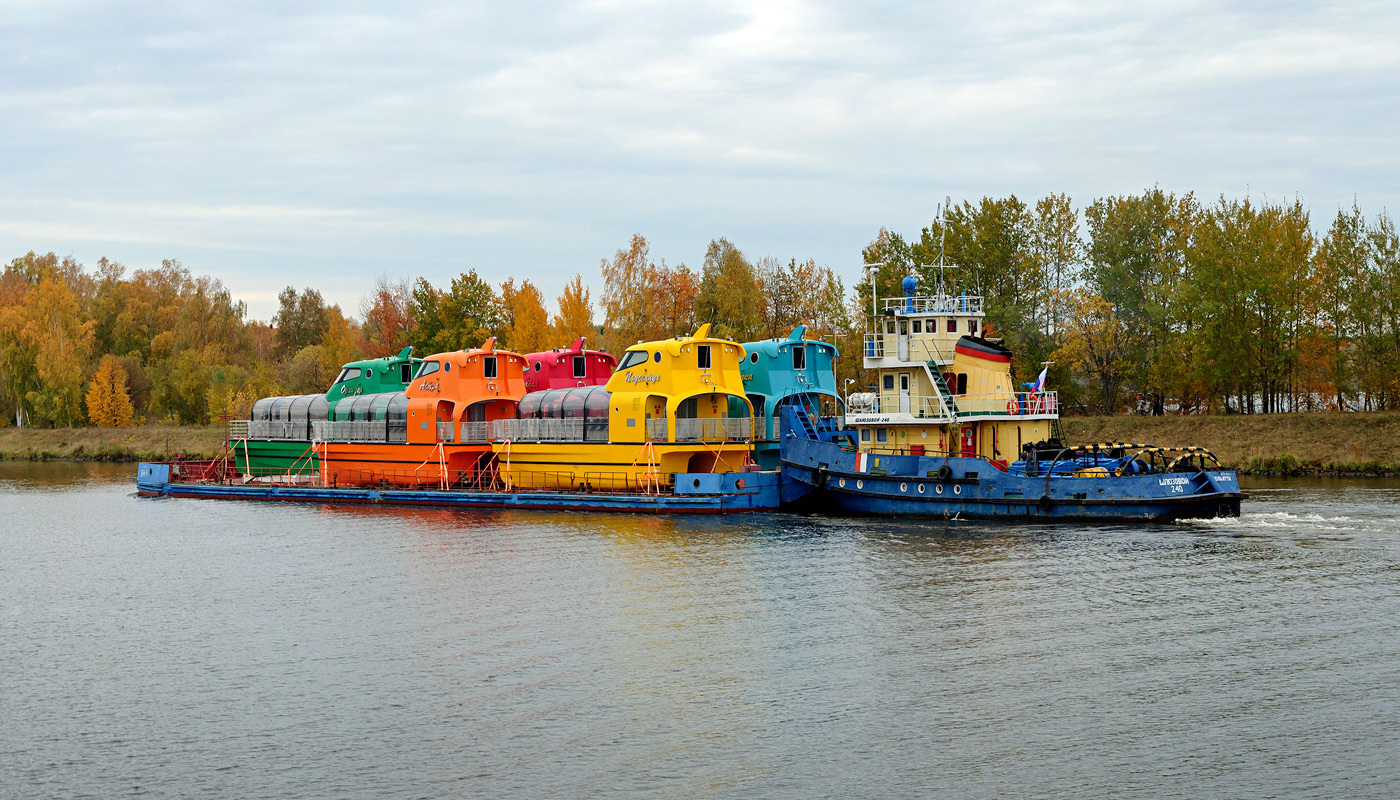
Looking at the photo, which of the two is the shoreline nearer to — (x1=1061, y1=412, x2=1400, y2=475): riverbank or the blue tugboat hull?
(x1=1061, y1=412, x2=1400, y2=475): riverbank

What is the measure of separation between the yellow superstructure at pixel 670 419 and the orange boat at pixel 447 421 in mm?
7071

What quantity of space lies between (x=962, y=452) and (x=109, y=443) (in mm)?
90667

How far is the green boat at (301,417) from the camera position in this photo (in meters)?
63.7

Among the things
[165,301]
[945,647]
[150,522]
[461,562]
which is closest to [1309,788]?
[945,647]

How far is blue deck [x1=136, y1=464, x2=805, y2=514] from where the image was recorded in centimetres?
4547

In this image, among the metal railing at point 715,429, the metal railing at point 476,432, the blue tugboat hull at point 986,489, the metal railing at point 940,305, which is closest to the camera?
the blue tugboat hull at point 986,489

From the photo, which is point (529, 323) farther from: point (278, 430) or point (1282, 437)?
point (1282, 437)

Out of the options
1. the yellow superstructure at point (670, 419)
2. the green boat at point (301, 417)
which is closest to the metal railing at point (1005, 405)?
the yellow superstructure at point (670, 419)

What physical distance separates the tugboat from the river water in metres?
1.92

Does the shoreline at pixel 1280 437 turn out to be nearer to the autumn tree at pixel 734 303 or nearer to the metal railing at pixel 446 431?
the autumn tree at pixel 734 303

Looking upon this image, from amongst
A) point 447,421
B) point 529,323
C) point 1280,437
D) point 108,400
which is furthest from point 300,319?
point 1280,437

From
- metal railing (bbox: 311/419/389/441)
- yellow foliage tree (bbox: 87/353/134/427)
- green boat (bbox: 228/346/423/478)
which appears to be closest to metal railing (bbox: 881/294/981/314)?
metal railing (bbox: 311/419/389/441)

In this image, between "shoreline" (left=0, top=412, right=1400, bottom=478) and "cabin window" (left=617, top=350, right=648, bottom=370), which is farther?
"shoreline" (left=0, top=412, right=1400, bottom=478)

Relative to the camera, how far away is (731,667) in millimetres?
22719
